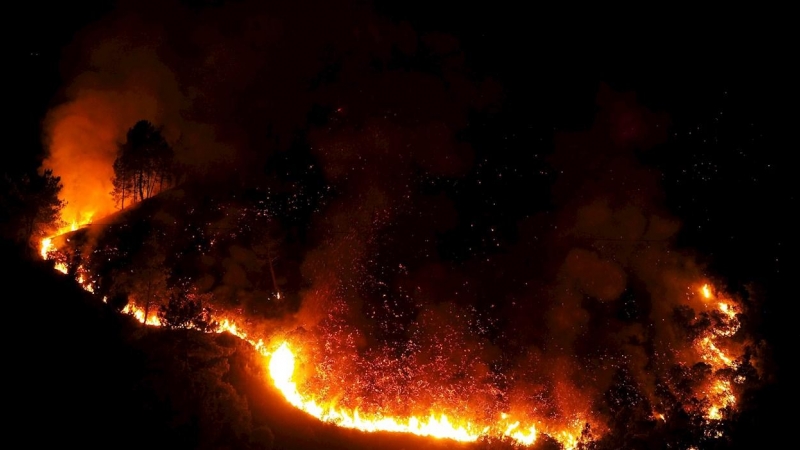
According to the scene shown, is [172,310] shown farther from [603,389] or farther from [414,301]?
[603,389]

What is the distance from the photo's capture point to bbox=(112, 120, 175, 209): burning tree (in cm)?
1658

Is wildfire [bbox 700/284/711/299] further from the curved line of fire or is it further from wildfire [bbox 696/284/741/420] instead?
the curved line of fire

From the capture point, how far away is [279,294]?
14680 millimetres

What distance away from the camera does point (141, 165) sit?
16.7m

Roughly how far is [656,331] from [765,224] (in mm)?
4074

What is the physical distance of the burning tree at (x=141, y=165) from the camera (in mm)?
16578

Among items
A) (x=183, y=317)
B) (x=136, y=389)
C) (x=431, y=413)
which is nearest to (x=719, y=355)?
(x=431, y=413)

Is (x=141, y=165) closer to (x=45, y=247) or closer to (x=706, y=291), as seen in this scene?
(x=45, y=247)

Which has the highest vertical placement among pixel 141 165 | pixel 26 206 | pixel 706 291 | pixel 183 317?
pixel 141 165

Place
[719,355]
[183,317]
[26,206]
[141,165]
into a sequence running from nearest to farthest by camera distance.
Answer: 1. [183,317]
2. [719,355]
3. [26,206]
4. [141,165]

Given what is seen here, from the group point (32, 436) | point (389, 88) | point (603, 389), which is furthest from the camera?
point (389, 88)

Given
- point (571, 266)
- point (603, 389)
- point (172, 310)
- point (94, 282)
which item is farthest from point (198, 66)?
point (603, 389)

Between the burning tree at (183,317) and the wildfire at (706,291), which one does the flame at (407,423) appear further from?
Answer: the wildfire at (706,291)

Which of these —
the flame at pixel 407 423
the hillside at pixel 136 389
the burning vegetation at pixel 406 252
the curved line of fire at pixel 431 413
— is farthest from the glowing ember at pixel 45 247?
the flame at pixel 407 423
